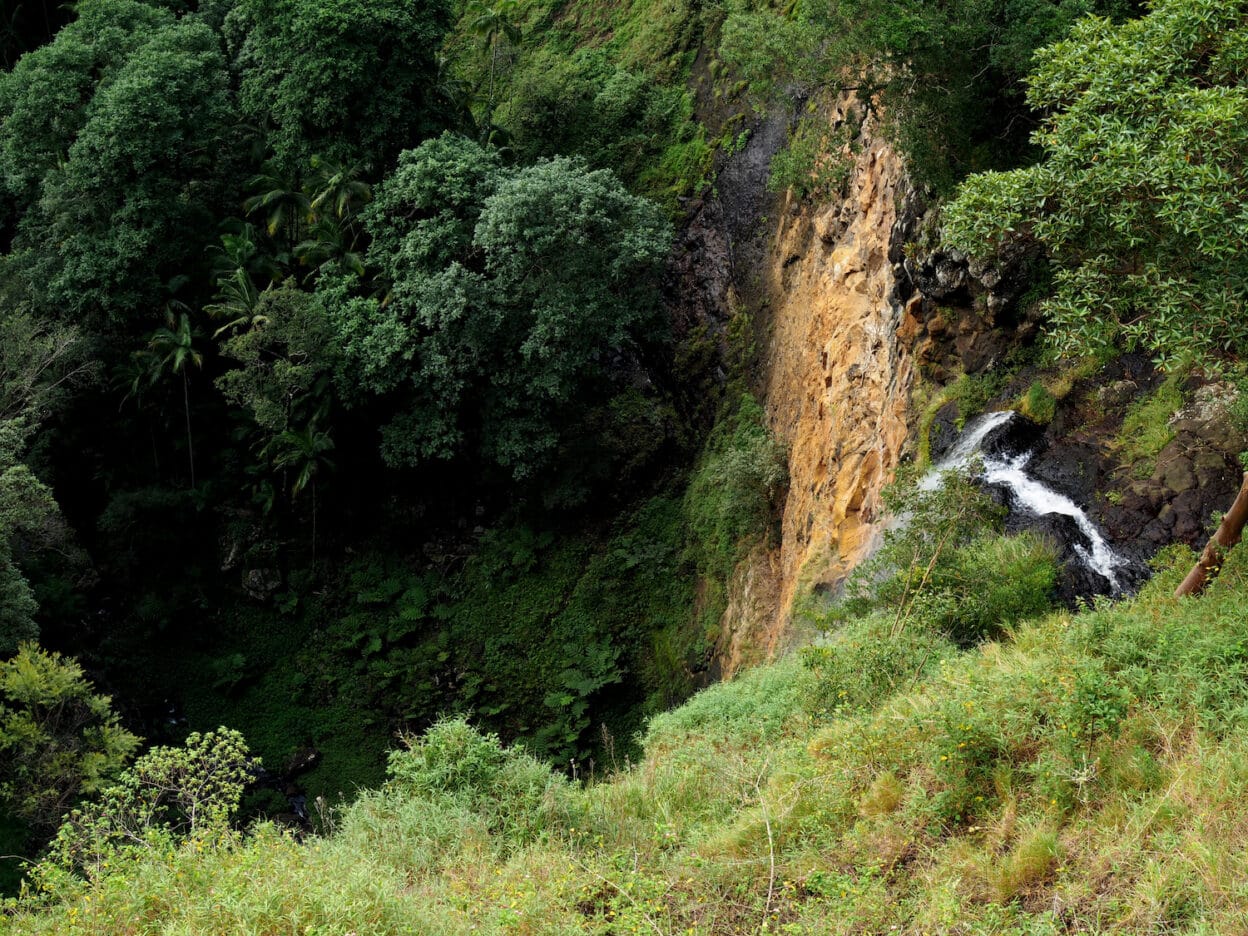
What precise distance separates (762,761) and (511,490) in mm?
13340

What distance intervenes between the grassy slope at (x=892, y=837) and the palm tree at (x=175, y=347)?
1397cm

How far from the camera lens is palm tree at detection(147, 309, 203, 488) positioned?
65.3ft

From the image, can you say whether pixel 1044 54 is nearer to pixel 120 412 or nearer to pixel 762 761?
pixel 762 761

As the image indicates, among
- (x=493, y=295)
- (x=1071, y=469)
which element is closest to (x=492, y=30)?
(x=493, y=295)

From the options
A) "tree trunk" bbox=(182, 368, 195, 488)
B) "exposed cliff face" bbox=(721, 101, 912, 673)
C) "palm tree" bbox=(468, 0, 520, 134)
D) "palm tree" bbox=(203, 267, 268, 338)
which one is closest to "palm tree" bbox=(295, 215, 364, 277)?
"palm tree" bbox=(203, 267, 268, 338)

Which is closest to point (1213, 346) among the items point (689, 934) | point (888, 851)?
point (888, 851)

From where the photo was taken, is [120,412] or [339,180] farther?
[120,412]

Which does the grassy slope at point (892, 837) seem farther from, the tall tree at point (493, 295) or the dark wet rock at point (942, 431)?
the tall tree at point (493, 295)

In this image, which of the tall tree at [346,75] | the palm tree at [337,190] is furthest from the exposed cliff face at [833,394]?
the palm tree at [337,190]

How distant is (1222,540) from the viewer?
796cm

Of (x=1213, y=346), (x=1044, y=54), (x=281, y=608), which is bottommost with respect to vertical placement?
(x=281, y=608)

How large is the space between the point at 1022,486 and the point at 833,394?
4911 mm

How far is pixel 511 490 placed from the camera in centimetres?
2127

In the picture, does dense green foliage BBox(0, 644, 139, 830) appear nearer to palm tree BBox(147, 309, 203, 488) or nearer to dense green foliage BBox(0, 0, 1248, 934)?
dense green foliage BBox(0, 0, 1248, 934)
